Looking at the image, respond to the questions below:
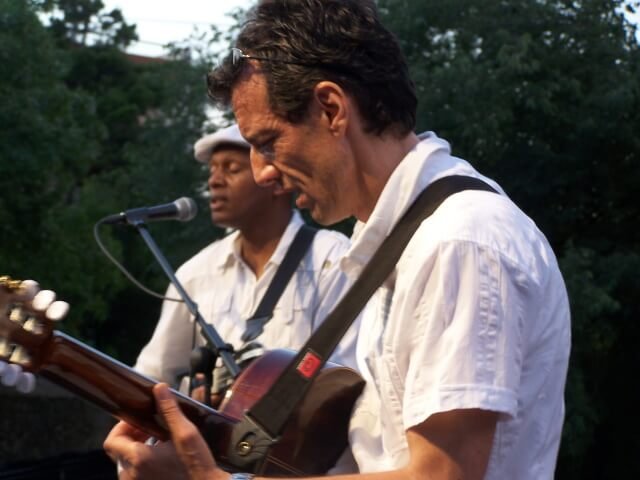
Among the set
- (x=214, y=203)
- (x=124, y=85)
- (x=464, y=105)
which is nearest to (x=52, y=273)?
(x=464, y=105)

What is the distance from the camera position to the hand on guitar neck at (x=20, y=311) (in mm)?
2043

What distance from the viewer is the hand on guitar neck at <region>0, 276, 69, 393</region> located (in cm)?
204

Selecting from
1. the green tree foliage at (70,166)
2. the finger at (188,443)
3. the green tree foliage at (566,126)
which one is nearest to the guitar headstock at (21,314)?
the finger at (188,443)

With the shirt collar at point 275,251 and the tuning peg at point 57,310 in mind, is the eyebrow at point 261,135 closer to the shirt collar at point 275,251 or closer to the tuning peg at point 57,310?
the tuning peg at point 57,310

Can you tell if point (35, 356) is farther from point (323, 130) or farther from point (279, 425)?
point (323, 130)

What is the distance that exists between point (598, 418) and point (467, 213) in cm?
849

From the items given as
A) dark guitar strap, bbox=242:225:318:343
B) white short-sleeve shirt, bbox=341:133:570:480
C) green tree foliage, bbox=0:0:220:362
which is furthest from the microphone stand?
green tree foliage, bbox=0:0:220:362

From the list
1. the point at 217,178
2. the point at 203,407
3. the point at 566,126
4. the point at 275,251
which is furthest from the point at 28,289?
the point at 566,126

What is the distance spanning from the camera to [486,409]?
175cm

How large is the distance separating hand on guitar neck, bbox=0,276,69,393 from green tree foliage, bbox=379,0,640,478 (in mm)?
7277

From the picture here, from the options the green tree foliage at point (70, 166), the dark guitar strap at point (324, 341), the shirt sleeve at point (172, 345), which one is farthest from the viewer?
the green tree foliage at point (70, 166)

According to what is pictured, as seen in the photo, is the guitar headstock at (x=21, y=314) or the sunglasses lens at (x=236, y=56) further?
the sunglasses lens at (x=236, y=56)

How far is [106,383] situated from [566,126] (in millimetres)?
8107

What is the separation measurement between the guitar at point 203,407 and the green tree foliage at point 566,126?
6.79m
